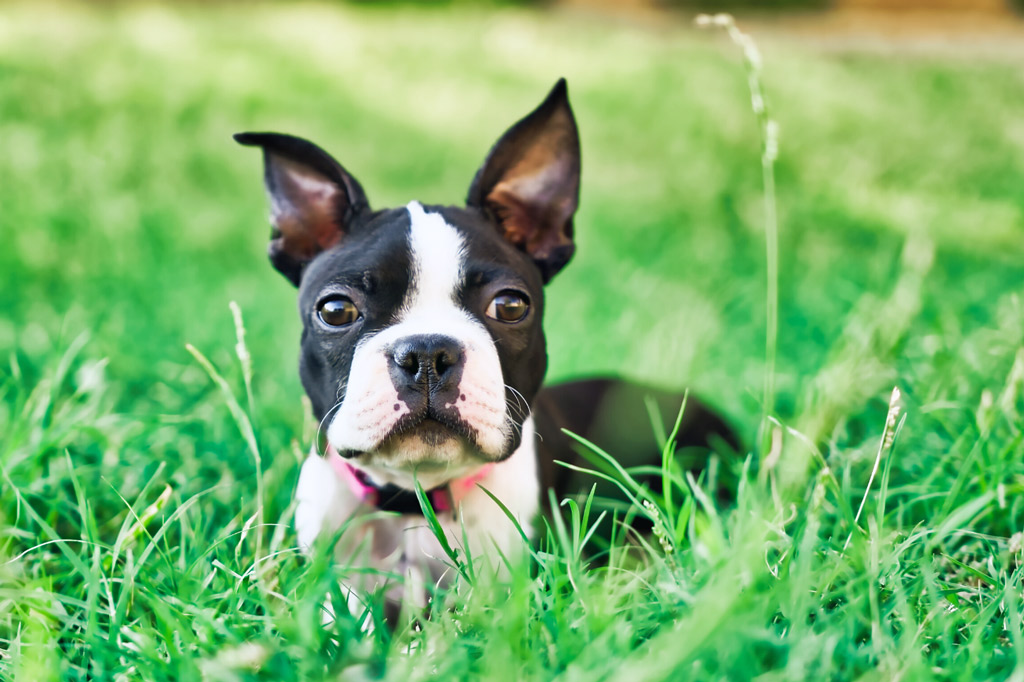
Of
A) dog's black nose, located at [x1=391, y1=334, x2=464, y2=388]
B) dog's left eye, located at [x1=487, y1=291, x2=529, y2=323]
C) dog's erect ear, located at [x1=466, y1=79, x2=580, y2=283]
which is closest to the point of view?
dog's black nose, located at [x1=391, y1=334, x2=464, y2=388]

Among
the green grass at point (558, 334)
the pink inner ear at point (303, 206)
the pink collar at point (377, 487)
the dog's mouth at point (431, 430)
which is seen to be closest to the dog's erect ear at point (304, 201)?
the pink inner ear at point (303, 206)

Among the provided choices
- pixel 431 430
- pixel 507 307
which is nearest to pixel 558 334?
pixel 507 307

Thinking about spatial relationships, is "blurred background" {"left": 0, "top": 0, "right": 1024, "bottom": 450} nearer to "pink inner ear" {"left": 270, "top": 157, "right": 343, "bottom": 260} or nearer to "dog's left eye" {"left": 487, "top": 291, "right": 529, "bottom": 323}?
"pink inner ear" {"left": 270, "top": 157, "right": 343, "bottom": 260}

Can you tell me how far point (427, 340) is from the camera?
100 inches

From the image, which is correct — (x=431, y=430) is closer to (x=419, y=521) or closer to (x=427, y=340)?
(x=427, y=340)

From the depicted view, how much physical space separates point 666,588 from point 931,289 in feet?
12.8

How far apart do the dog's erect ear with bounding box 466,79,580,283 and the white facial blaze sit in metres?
0.46

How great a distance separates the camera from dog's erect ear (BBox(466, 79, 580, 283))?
306 cm

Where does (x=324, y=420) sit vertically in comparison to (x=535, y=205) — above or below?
below

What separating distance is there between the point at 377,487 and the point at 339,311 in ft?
1.90

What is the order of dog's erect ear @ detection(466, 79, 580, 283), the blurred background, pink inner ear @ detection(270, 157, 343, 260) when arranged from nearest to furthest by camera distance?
dog's erect ear @ detection(466, 79, 580, 283) < pink inner ear @ detection(270, 157, 343, 260) < the blurred background

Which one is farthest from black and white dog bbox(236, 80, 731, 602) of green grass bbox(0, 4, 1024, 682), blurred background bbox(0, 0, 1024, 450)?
blurred background bbox(0, 0, 1024, 450)

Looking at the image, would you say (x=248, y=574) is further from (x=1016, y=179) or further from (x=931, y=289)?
(x=1016, y=179)

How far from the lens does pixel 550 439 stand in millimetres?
3395
